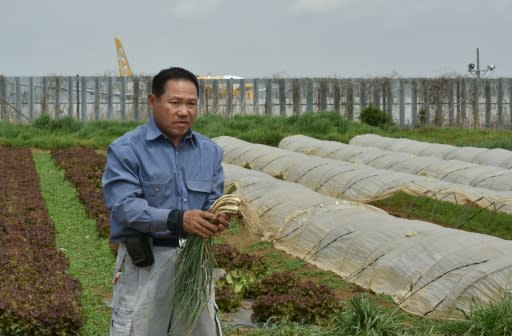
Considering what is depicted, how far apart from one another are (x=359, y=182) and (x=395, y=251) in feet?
17.1

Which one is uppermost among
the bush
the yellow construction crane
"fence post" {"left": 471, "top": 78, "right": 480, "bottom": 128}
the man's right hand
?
the yellow construction crane

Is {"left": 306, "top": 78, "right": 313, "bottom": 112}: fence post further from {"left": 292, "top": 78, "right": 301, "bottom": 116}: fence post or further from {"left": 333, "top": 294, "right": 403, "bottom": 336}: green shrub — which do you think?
{"left": 333, "top": 294, "right": 403, "bottom": 336}: green shrub

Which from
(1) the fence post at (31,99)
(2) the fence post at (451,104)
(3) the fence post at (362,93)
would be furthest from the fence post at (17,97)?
(2) the fence post at (451,104)

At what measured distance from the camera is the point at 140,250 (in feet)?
12.8

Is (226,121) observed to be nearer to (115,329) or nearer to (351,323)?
(351,323)

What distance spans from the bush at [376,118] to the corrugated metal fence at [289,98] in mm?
1832

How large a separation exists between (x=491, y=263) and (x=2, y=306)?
3.91 metres

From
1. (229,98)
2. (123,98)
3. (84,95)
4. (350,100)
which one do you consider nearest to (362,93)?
(350,100)

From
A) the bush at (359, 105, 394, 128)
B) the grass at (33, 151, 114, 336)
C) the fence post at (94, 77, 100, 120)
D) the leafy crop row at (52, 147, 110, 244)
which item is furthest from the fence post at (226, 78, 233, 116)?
the grass at (33, 151, 114, 336)

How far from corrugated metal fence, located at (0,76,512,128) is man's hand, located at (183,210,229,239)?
1050 inches

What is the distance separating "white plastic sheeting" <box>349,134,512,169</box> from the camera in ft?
56.2

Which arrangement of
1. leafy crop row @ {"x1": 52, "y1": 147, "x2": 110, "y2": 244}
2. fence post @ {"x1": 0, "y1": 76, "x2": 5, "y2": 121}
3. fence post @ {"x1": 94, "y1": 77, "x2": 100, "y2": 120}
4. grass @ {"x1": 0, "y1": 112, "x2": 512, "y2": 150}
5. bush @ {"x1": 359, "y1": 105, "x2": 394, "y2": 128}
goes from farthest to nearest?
fence post @ {"x1": 94, "y1": 77, "x2": 100, "y2": 120} < fence post @ {"x1": 0, "y1": 76, "x2": 5, "y2": 121} < bush @ {"x1": 359, "y1": 105, "x2": 394, "y2": 128} < grass @ {"x1": 0, "y1": 112, "x2": 512, "y2": 150} < leafy crop row @ {"x1": 52, "y1": 147, "x2": 110, "y2": 244}

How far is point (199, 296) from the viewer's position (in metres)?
4.00

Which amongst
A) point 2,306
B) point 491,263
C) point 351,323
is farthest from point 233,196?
point 491,263
